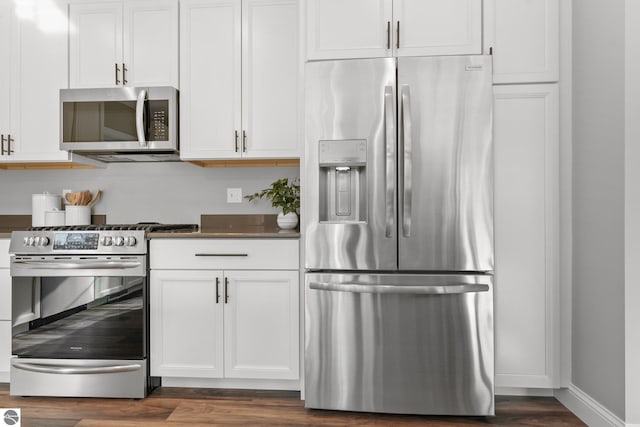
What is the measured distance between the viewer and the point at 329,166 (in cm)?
212

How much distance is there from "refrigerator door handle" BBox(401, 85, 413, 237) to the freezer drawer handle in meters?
0.28

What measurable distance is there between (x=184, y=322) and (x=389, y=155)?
57.1 inches

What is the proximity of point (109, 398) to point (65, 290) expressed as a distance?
650 millimetres

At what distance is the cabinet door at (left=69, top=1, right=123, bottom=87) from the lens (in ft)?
8.68

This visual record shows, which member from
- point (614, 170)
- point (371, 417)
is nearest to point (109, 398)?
point (371, 417)

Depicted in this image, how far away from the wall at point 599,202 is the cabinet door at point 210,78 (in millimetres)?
1859

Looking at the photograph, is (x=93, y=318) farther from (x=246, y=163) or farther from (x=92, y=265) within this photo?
(x=246, y=163)

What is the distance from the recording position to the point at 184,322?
7.77 ft

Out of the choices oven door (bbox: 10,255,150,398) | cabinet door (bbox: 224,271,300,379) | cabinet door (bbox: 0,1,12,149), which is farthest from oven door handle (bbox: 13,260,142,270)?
cabinet door (bbox: 0,1,12,149)

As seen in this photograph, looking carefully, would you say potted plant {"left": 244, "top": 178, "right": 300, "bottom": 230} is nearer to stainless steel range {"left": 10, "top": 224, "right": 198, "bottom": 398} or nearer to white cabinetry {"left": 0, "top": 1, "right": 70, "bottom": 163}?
stainless steel range {"left": 10, "top": 224, "right": 198, "bottom": 398}

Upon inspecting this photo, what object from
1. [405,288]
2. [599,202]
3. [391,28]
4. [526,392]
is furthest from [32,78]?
[526,392]

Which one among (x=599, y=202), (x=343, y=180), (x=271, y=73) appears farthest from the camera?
(x=271, y=73)

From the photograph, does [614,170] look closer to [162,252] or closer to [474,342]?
[474,342]

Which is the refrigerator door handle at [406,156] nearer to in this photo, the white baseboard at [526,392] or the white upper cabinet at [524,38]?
the white upper cabinet at [524,38]
